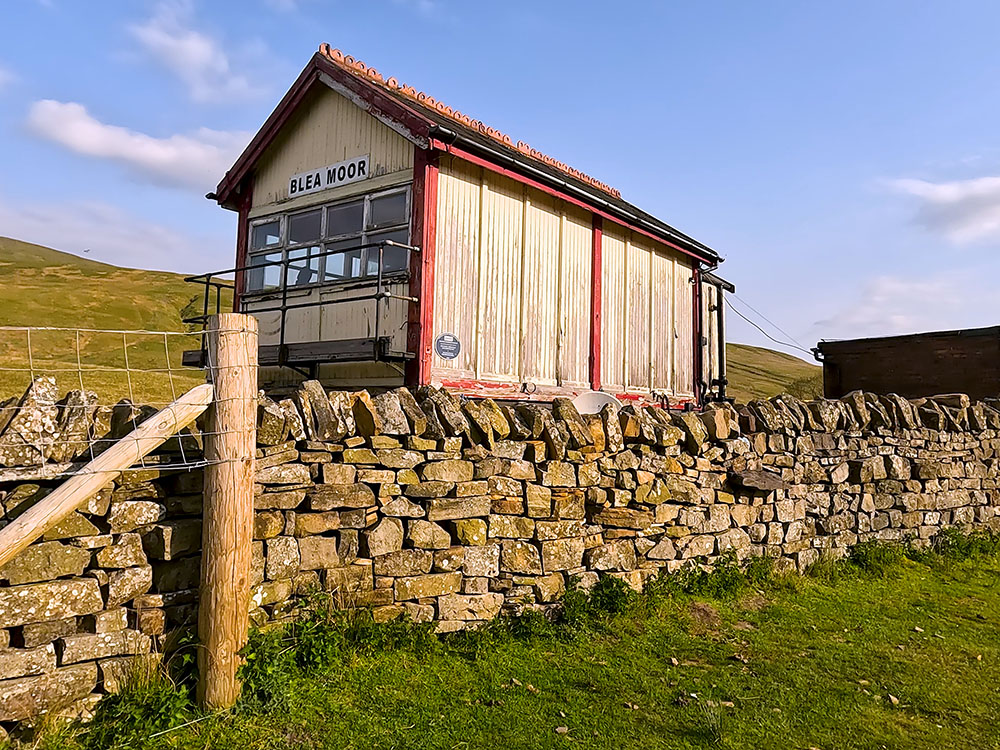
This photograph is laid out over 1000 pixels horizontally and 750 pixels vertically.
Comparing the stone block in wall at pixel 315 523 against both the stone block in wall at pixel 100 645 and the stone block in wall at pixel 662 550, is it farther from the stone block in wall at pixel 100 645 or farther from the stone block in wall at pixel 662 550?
the stone block in wall at pixel 662 550

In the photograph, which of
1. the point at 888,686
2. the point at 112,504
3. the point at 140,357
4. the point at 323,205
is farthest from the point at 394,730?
the point at 140,357

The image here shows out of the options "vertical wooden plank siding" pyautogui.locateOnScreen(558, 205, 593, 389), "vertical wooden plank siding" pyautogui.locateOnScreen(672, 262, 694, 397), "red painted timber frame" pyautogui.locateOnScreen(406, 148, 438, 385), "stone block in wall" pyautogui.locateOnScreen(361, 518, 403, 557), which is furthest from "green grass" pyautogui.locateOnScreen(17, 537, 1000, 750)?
"vertical wooden plank siding" pyautogui.locateOnScreen(672, 262, 694, 397)

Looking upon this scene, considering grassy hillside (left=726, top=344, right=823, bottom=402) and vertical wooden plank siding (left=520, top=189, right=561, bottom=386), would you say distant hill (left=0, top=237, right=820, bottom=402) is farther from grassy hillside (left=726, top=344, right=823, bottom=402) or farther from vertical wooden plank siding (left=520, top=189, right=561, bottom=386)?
vertical wooden plank siding (left=520, top=189, right=561, bottom=386)

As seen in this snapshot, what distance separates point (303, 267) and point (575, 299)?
4.24 meters

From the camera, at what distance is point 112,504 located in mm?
4020

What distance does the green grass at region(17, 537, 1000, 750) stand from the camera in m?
4.05

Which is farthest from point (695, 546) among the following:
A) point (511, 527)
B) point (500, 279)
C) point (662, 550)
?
point (500, 279)

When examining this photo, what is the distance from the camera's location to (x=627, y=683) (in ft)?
16.1

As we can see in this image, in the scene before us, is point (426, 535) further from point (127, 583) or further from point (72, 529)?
point (72, 529)

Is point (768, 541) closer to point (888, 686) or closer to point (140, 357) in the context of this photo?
point (888, 686)

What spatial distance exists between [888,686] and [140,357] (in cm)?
4213

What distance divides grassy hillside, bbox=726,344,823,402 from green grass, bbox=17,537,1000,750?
1746 centimetres

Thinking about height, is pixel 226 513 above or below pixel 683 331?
below

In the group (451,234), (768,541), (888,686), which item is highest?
(451,234)
